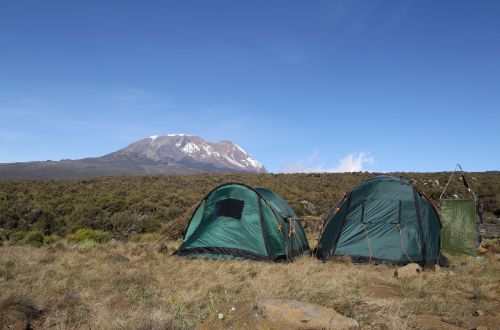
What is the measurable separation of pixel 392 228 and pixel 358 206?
0.96 metres

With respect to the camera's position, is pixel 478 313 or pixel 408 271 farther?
pixel 408 271

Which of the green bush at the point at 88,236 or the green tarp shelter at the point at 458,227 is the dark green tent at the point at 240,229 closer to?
the green tarp shelter at the point at 458,227

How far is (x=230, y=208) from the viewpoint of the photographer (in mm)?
11016

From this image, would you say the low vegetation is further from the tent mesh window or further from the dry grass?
the dry grass

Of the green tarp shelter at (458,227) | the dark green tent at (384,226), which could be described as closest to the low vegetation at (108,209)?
the dark green tent at (384,226)

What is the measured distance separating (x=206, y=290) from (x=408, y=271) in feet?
14.2

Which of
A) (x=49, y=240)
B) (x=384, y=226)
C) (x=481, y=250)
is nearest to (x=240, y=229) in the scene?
(x=384, y=226)

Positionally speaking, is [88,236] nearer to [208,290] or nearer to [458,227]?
[208,290]

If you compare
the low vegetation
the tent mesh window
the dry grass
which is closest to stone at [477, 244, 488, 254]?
the dry grass

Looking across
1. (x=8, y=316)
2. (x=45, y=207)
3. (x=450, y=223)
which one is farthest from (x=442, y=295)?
(x=45, y=207)

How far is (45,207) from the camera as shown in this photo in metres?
21.6

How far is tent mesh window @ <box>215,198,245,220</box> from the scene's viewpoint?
429 inches

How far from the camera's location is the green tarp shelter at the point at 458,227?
11.4 meters

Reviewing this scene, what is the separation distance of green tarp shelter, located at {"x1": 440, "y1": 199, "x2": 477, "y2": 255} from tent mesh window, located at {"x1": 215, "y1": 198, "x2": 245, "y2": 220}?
5.48m
